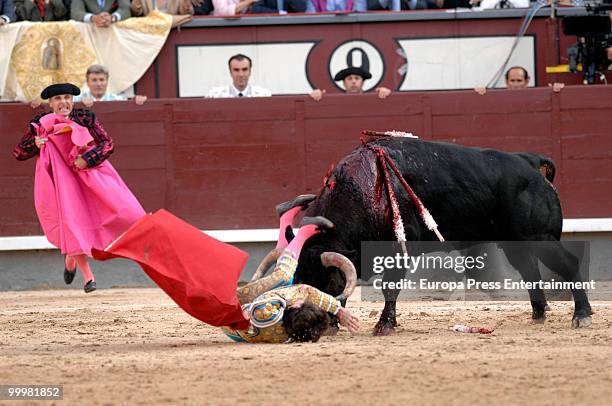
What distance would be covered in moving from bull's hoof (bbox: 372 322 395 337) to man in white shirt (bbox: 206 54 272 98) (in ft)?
12.9

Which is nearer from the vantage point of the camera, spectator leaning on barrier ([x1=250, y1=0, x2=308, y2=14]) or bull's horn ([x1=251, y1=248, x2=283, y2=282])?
bull's horn ([x1=251, y1=248, x2=283, y2=282])

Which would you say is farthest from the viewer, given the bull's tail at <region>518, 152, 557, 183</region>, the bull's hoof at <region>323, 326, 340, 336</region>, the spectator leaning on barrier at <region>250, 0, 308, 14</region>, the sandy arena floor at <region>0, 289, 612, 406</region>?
the spectator leaning on barrier at <region>250, 0, 308, 14</region>

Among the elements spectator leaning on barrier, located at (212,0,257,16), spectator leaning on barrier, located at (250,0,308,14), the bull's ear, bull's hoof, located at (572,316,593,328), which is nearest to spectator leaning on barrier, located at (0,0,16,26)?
spectator leaning on barrier, located at (212,0,257,16)

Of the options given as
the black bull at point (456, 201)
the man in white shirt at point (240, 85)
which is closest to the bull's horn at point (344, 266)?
the black bull at point (456, 201)

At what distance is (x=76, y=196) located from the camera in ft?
24.9

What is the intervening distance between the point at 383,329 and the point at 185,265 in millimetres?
1026

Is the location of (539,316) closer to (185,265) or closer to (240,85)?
(185,265)

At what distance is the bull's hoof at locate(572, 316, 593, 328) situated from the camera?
5891 mm

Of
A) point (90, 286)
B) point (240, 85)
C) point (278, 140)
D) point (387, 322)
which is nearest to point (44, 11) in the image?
point (240, 85)

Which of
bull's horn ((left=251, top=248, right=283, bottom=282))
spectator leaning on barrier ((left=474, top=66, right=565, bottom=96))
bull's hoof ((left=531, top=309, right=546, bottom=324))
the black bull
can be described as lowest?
bull's hoof ((left=531, top=309, right=546, bottom=324))

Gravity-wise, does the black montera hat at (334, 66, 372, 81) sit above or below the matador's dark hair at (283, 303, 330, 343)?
above

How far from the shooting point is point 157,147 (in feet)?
31.5

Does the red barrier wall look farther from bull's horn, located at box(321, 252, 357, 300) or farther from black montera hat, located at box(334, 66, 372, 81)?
bull's horn, located at box(321, 252, 357, 300)

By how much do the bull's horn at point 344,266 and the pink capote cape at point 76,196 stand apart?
2.38 metres
